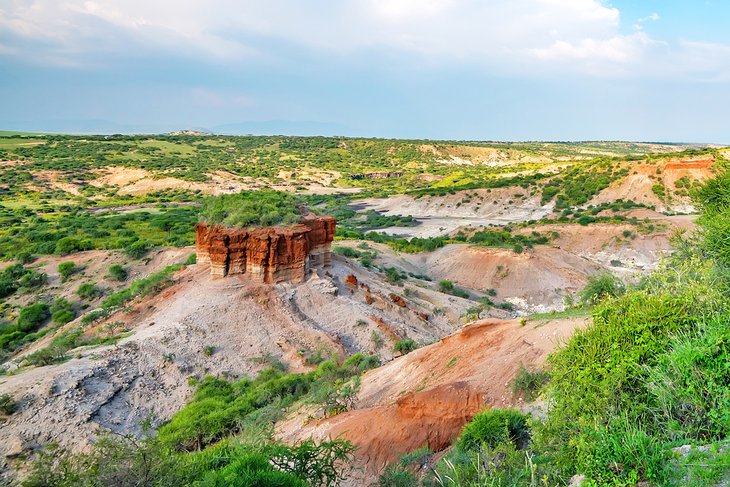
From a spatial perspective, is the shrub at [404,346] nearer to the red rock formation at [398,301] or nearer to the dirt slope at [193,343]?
the dirt slope at [193,343]

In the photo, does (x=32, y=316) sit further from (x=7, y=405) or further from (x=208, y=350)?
(x=7, y=405)

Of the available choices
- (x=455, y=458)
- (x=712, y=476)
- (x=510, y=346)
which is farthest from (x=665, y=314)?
(x=510, y=346)

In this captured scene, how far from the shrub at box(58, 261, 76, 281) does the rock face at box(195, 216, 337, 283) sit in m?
12.1

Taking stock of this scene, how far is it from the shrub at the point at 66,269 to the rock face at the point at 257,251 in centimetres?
1210

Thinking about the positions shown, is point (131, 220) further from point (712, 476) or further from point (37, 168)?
point (712, 476)

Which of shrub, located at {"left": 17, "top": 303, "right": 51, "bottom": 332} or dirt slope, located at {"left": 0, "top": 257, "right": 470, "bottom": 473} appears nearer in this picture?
dirt slope, located at {"left": 0, "top": 257, "right": 470, "bottom": 473}

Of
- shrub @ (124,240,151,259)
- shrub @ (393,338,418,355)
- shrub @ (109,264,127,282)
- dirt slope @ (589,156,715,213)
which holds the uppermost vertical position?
dirt slope @ (589,156,715,213)

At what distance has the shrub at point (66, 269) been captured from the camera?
27.4 metres

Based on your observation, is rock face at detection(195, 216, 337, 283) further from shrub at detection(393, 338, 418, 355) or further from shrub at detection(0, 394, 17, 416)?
shrub at detection(0, 394, 17, 416)

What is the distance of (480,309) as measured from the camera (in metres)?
24.7

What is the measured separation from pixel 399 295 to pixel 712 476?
66.0 ft

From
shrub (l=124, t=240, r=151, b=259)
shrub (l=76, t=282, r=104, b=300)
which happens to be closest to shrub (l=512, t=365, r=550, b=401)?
shrub (l=76, t=282, r=104, b=300)

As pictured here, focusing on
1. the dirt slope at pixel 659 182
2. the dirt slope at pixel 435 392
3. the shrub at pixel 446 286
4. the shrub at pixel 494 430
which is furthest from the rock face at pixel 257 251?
the dirt slope at pixel 659 182

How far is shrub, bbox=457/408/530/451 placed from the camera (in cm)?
821
